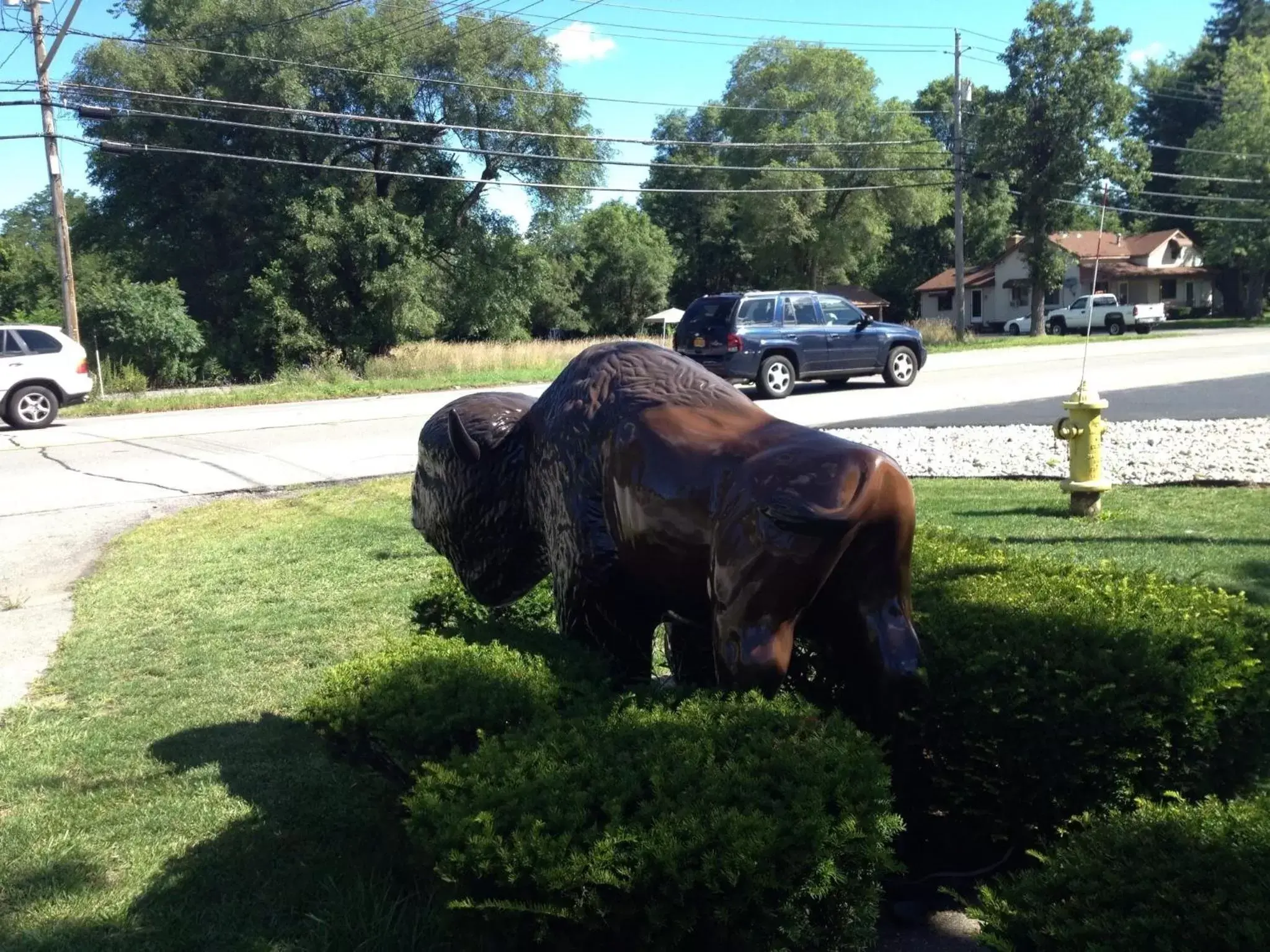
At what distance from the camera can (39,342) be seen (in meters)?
18.3

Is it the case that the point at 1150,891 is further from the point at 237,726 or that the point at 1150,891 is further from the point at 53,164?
the point at 53,164

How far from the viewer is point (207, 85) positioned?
113 feet

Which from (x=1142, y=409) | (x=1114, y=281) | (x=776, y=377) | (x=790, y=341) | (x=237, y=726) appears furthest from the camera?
(x=1114, y=281)

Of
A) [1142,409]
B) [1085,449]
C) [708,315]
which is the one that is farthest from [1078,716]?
[708,315]

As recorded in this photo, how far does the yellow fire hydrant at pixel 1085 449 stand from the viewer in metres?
8.08

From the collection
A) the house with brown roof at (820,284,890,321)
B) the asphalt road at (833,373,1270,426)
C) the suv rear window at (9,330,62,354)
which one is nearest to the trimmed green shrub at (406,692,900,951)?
the asphalt road at (833,373,1270,426)

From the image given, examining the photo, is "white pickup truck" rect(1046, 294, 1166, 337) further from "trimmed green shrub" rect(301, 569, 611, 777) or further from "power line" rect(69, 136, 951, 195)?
"trimmed green shrub" rect(301, 569, 611, 777)

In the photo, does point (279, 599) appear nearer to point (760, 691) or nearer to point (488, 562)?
point (488, 562)

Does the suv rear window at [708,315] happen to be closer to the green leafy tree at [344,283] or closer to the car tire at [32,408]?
the car tire at [32,408]

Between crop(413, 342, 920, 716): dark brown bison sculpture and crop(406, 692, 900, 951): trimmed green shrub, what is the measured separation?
1.15 ft

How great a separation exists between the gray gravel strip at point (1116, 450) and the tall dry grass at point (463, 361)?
15.8 m

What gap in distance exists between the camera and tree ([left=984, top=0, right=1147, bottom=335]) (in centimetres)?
4366

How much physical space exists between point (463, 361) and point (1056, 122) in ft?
94.1

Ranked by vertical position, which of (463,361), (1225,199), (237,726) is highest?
(1225,199)
